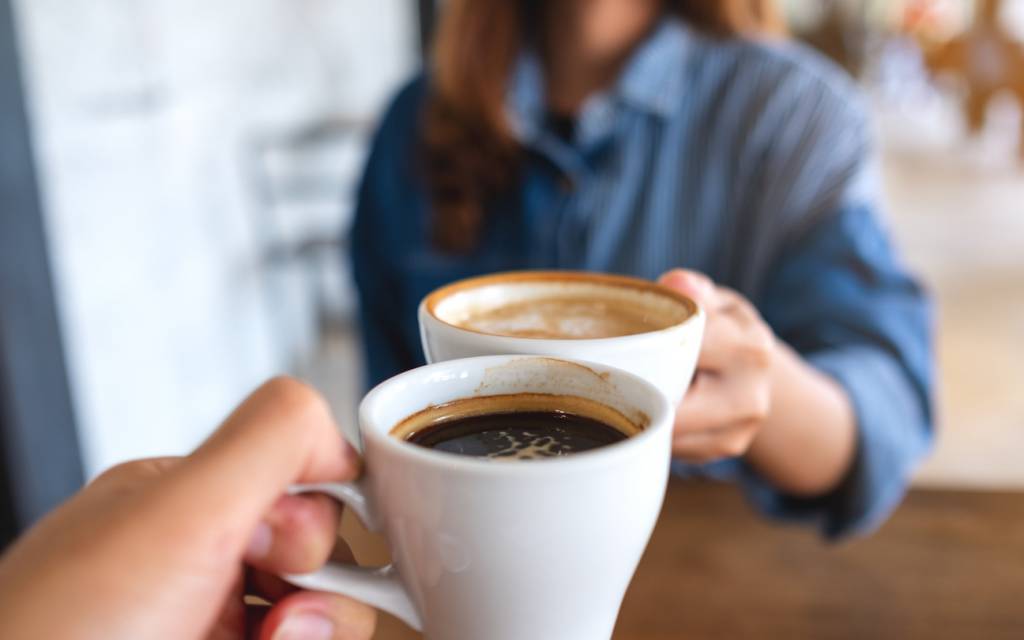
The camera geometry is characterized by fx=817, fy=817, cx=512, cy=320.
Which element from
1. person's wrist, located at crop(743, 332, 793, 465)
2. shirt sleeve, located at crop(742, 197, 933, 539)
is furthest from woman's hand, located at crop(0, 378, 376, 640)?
shirt sleeve, located at crop(742, 197, 933, 539)

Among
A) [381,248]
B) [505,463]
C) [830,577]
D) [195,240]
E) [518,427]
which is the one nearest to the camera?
[505,463]

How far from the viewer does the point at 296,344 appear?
10.1 ft

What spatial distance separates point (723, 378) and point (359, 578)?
1.20ft

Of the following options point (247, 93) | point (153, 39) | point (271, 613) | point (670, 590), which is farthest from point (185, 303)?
point (271, 613)

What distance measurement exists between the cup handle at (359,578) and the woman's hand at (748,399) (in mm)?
272

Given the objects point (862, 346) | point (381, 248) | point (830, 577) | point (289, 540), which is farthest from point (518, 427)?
point (381, 248)

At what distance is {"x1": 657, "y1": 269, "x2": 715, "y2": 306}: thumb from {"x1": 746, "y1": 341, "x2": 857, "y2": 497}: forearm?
0.87 ft

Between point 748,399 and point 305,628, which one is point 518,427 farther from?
point 748,399

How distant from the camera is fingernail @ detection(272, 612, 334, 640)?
0.42 metres

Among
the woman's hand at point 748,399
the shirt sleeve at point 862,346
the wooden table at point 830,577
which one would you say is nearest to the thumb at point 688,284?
the woman's hand at point 748,399

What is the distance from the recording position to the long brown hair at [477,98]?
131cm

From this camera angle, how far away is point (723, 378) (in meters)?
0.67

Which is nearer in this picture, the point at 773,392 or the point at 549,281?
the point at 549,281

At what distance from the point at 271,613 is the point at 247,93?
2.45 m
